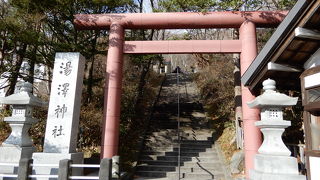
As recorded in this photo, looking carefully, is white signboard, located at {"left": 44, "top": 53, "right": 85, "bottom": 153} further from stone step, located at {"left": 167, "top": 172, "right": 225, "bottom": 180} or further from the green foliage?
the green foliage

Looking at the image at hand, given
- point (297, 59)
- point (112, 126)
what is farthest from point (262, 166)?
point (112, 126)

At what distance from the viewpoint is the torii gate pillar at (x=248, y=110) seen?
28.3 feet

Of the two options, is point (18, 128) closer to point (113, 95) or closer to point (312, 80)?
point (113, 95)

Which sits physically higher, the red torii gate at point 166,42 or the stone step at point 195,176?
the red torii gate at point 166,42

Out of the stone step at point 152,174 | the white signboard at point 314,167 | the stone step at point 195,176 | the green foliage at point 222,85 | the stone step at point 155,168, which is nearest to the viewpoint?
the white signboard at point 314,167

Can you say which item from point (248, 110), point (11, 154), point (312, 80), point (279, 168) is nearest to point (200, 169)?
point (248, 110)

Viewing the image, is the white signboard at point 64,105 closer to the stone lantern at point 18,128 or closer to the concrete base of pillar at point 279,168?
the stone lantern at point 18,128

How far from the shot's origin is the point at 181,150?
11984mm

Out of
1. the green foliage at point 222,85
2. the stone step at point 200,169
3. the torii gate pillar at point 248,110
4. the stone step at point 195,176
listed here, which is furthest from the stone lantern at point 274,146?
the green foliage at point 222,85

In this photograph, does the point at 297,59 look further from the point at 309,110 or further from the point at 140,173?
the point at 140,173

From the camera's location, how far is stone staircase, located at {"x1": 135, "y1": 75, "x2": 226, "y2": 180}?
10.0m

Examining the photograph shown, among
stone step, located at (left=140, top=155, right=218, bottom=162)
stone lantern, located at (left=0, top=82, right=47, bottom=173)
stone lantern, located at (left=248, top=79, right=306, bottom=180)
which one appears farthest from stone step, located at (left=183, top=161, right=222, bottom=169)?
stone lantern, located at (left=0, top=82, right=47, bottom=173)

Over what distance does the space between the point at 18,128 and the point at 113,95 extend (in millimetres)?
3249

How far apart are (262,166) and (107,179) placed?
3769mm
